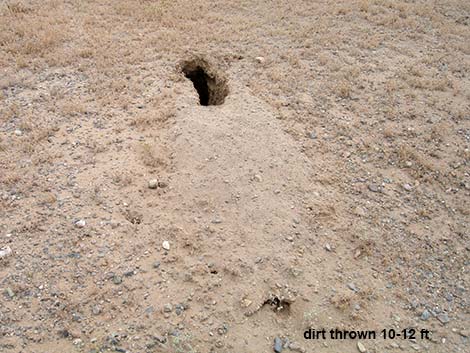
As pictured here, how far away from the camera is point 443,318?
172 inches

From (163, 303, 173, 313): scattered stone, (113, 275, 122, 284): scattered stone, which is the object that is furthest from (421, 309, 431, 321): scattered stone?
(113, 275, 122, 284): scattered stone

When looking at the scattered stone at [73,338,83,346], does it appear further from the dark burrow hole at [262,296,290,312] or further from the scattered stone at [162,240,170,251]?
the dark burrow hole at [262,296,290,312]

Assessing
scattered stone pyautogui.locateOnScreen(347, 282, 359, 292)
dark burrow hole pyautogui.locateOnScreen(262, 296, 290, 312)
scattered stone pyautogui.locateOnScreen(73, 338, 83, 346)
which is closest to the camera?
scattered stone pyautogui.locateOnScreen(73, 338, 83, 346)

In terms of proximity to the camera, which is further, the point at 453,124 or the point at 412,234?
the point at 453,124

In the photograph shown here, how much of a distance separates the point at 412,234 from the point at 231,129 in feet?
8.30

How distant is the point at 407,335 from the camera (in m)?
4.21

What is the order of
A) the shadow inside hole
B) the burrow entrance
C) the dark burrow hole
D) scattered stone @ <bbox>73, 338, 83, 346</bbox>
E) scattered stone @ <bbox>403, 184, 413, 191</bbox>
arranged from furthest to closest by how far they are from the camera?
the shadow inside hole, the burrow entrance, scattered stone @ <bbox>403, 184, 413, 191</bbox>, the dark burrow hole, scattered stone @ <bbox>73, 338, 83, 346</bbox>

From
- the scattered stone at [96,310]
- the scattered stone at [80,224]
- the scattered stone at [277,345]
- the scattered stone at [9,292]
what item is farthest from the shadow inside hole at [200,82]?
the scattered stone at [277,345]

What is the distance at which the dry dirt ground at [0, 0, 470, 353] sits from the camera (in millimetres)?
4125

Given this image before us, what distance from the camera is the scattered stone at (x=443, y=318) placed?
434cm

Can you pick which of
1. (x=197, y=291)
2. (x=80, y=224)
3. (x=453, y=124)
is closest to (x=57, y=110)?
(x=80, y=224)

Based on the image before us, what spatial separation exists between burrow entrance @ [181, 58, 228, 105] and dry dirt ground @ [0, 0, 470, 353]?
50mm

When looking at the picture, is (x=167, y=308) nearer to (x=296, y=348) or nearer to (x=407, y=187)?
(x=296, y=348)

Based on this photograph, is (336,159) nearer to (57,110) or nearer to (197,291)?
(197,291)
